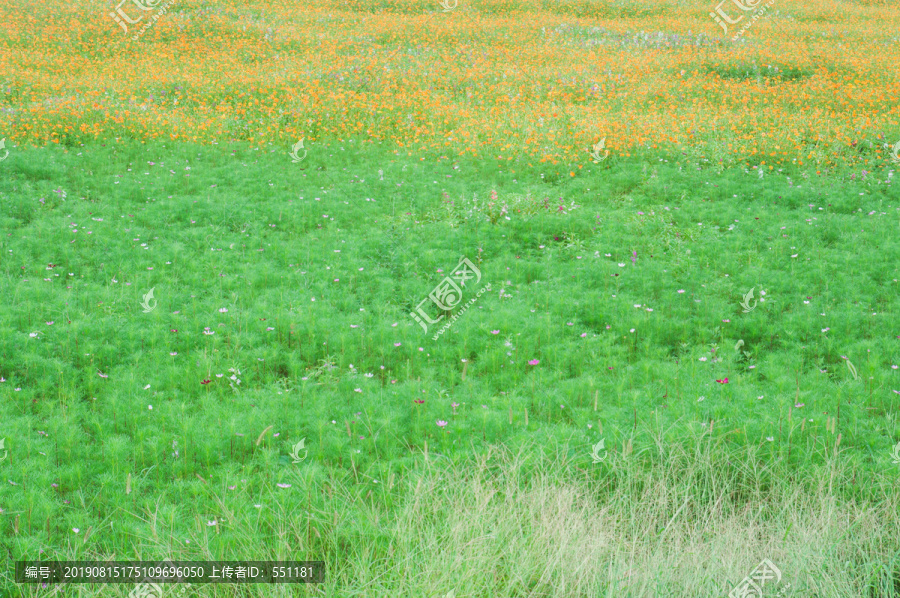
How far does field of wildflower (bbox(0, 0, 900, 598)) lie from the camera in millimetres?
4512

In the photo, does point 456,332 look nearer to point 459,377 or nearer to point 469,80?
point 459,377

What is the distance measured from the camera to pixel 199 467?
5504mm

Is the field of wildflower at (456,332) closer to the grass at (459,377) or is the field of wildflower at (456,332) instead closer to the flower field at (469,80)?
the grass at (459,377)

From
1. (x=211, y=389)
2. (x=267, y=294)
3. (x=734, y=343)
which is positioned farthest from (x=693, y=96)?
(x=211, y=389)

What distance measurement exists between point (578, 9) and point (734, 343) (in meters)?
23.3

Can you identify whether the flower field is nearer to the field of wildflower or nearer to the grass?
the field of wildflower

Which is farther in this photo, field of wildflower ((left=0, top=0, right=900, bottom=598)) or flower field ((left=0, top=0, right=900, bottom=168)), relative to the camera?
flower field ((left=0, top=0, right=900, bottom=168))

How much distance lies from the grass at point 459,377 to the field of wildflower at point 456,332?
36mm

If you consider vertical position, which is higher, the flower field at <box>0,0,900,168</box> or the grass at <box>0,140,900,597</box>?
the flower field at <box>0,0,900,168</box>

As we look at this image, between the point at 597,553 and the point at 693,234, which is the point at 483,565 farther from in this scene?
the point at 693,234

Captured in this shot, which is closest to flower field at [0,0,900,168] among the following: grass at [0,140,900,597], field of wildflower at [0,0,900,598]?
field of wildflower at [0,0,900,598]

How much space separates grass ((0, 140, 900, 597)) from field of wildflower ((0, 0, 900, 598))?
1.4 inches

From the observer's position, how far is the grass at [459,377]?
447cm

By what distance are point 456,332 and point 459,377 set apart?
2.70 feet
